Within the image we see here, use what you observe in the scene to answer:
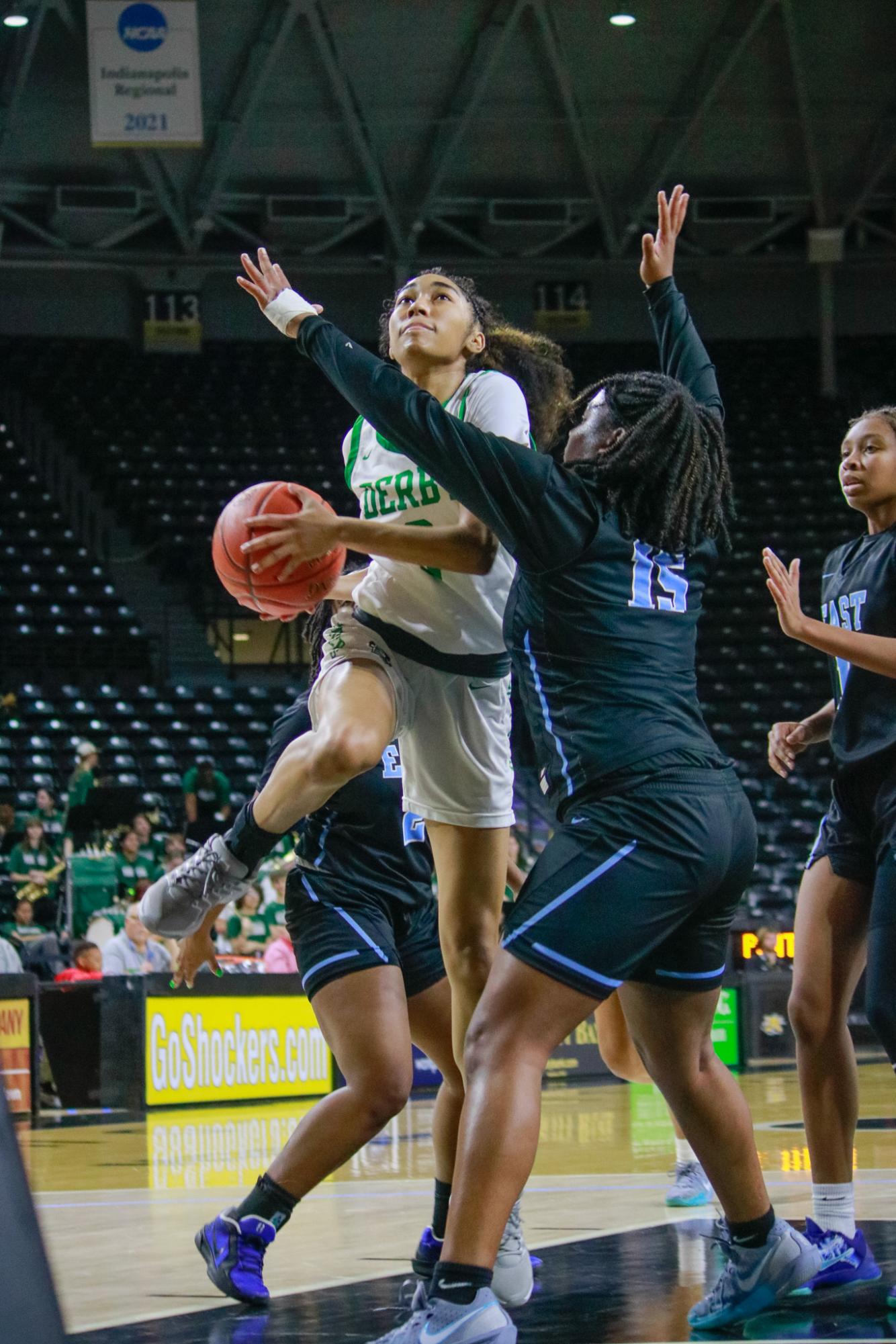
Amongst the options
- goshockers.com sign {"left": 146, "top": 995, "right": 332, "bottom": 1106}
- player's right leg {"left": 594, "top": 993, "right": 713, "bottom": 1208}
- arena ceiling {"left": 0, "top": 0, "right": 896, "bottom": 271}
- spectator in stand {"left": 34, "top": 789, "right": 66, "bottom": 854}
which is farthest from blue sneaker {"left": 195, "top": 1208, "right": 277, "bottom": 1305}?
arena ceiling {"left": 0, "top": 0, "right": 896, "bottom": 271}

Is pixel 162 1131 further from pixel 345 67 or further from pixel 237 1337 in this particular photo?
pixel 345 67

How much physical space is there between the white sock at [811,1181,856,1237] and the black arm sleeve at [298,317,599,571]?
177 cm

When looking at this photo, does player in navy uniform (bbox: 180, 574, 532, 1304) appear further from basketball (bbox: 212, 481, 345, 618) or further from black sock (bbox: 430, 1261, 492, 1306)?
black sock (bbox: 430, 1261, 492, 1306)

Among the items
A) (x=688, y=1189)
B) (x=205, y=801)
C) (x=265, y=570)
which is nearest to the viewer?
(x=265, y=570)

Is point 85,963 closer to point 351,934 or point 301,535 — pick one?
point 351,934

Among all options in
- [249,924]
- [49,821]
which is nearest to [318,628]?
[249,924]

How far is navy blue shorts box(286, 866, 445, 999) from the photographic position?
4156 millimetres

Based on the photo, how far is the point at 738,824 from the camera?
3.22 meters

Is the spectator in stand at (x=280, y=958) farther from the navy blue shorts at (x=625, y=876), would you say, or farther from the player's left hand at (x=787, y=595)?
the navy blue shorts at (x=625, y=876)

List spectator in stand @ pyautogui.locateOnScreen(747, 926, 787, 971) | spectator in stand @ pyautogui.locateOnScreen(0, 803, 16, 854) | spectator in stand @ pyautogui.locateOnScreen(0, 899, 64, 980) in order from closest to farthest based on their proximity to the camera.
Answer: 1. spectator in stand @ pyautogui.locateOnScreen(0, 899, 64, 980)
2. spectator in stand @ pyautogui.locateOnScreen(747, 926, 787, 971)
3. spectator in stand @ pyautogui.locateOnScreen(0, 803, 16, 854)

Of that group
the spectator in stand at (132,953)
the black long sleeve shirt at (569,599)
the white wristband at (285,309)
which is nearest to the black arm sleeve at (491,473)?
the black long sleeve shirt at (569,599)

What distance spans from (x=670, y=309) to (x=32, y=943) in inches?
389

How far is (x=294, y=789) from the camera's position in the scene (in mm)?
3764

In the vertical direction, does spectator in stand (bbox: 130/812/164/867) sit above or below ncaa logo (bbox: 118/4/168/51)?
below
